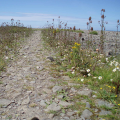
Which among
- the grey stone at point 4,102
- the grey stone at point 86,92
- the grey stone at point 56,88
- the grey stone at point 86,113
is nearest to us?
the grey stone at point 86,113

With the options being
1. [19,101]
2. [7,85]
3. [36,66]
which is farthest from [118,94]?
[36,66]

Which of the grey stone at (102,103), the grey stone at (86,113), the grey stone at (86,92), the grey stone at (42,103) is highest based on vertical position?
the grey stone at (86,92)

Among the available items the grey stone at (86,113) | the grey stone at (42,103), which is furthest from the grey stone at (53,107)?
the grey stone at (86,113)

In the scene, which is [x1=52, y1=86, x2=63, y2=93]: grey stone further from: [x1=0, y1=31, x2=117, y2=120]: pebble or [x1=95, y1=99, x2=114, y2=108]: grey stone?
[x1=95, y1=99, x2=114, y2=108]: grey stone

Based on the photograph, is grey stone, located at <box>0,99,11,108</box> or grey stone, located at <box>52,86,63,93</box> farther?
grey stone, located at <box>52,86,63,93</box>

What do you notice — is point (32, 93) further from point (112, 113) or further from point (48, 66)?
point (48, 66)

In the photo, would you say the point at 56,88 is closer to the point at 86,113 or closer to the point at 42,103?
the point at 42,103

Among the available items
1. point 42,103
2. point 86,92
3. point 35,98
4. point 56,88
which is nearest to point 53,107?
point 42,103

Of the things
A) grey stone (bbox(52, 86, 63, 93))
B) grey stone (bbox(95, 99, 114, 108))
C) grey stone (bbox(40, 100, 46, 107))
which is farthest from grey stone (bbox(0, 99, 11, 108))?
grey stone (bbox(95, 99, 114, 108))

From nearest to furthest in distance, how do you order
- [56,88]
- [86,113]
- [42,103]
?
[86,113] → [42,103] → [56,88]

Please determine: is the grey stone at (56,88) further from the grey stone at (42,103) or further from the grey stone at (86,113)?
the grey stone at (86,113)

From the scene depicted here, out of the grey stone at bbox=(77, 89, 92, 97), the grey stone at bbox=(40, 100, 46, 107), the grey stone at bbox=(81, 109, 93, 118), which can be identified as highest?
the grey stone at bbox=(77, 89, 92, 97)

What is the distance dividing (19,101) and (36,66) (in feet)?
7.30

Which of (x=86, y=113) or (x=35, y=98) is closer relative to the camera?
(x=86, y=113)
